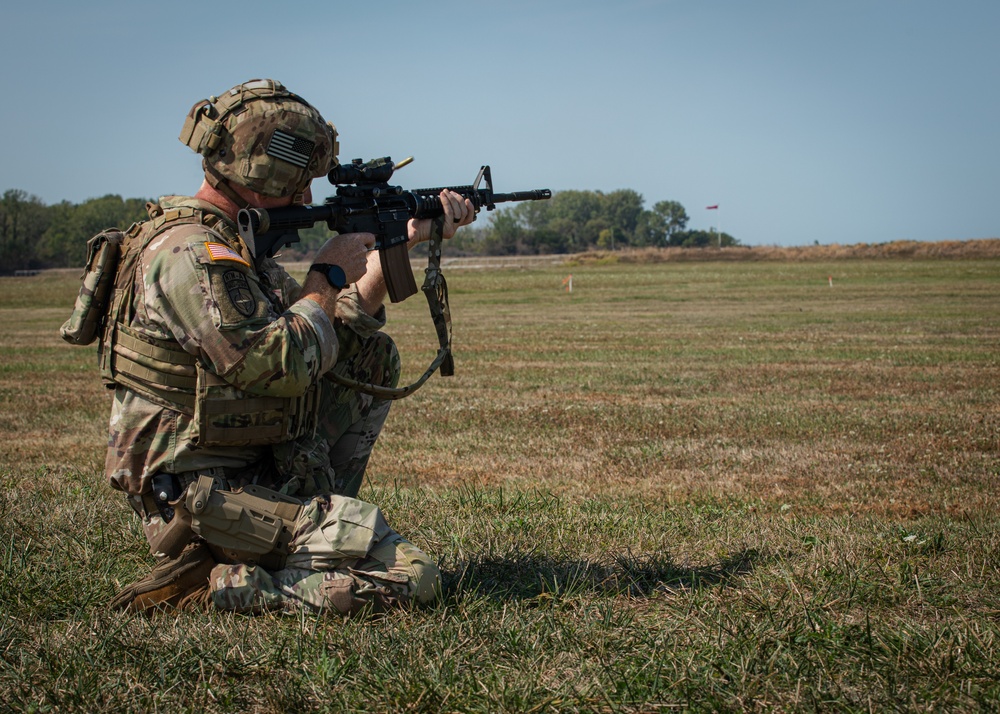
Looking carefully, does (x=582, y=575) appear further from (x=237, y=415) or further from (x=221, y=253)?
(x=221, y=253)

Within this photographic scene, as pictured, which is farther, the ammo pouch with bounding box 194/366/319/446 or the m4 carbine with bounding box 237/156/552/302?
the m4 carbine with bounding box 237/156/552/302

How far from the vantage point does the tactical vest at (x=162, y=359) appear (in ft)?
12.2

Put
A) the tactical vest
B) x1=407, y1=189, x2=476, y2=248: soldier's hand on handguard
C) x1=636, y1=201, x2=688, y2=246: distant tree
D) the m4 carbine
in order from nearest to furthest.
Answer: the tactical vest → the m4 carbine → x1=407, y1=189, x2=476, y2=248: soldier's hand on handguard → x1=636, y1=201, x2=688, y2=246: distant tree

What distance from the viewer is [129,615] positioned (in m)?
3.70

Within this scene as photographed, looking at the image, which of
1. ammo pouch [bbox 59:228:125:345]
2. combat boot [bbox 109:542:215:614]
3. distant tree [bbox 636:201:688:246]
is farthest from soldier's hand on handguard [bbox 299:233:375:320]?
distant tree [bbox 636:201:688:246]

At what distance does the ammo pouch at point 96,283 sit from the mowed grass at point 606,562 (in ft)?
3.77

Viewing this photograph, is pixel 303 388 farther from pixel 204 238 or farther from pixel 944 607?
pixel 944 607

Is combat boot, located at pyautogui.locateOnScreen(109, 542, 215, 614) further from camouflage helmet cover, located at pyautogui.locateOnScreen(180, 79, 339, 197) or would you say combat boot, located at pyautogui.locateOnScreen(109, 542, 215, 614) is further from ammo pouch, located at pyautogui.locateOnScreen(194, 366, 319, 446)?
camouflage helmet cover, located at pyautogui.locateOnScreen(180, 79, 339, 197)

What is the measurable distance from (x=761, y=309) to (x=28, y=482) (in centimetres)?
2342

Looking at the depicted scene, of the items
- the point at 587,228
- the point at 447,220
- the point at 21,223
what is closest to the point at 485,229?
the point at 587,228

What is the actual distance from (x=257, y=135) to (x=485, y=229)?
110702mm

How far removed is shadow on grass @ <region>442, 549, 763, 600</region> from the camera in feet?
13.4

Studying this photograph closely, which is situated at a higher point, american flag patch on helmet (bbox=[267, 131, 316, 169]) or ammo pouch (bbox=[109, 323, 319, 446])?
american flag patch on helmet (bbox=[267, 131, 316, 169])

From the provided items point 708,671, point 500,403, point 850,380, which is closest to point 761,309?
point 850,380
